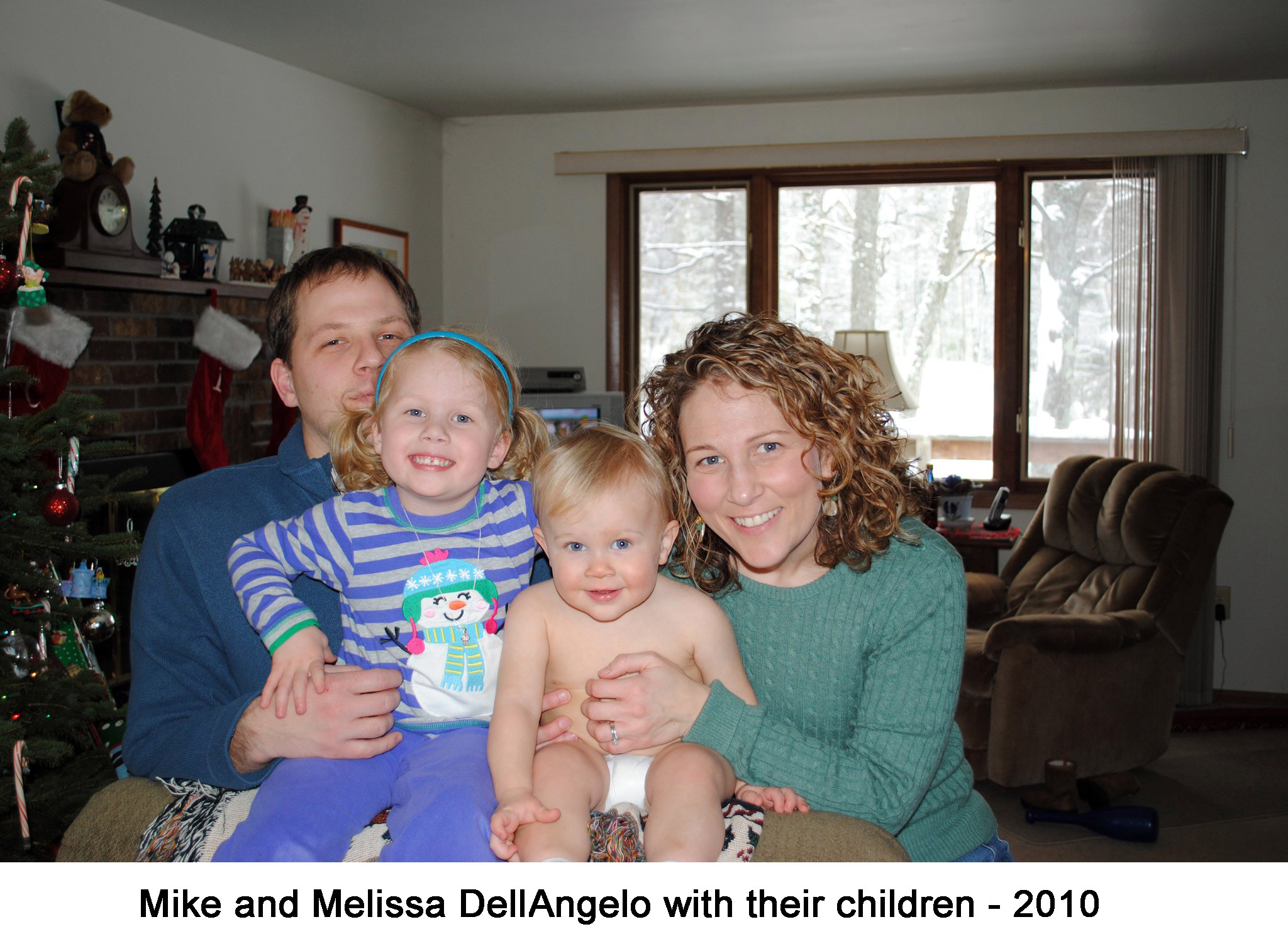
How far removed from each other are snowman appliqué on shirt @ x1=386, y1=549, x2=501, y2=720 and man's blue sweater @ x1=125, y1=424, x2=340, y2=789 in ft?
0.68

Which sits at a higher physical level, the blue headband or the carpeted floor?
the blue headband

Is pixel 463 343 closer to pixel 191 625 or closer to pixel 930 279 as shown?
pixel 191 625

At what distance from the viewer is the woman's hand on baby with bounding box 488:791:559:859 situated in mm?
1140

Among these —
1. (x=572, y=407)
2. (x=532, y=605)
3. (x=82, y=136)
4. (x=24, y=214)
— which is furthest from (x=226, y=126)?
(x=532, y=605)

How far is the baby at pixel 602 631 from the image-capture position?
124 cm

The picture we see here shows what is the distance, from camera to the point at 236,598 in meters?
1.44

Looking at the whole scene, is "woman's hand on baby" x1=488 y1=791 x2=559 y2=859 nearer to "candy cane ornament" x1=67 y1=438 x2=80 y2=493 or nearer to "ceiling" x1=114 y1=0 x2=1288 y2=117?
"candy cane ornament" x1=67 y1=438 x2=80 y2=493

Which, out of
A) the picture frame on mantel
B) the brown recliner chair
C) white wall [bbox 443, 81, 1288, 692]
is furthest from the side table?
the picture frame on mantel

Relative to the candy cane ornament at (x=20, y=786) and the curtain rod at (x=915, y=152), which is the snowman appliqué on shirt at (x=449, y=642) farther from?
the curtain rod at (x=915, y=152)

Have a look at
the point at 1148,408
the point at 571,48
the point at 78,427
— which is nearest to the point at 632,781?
the point at 78,427

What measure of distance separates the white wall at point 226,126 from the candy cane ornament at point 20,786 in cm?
195

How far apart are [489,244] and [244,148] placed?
70.8 inches

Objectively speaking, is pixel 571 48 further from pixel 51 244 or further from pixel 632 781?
pixel 632 781

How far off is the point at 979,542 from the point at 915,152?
6.56ft
